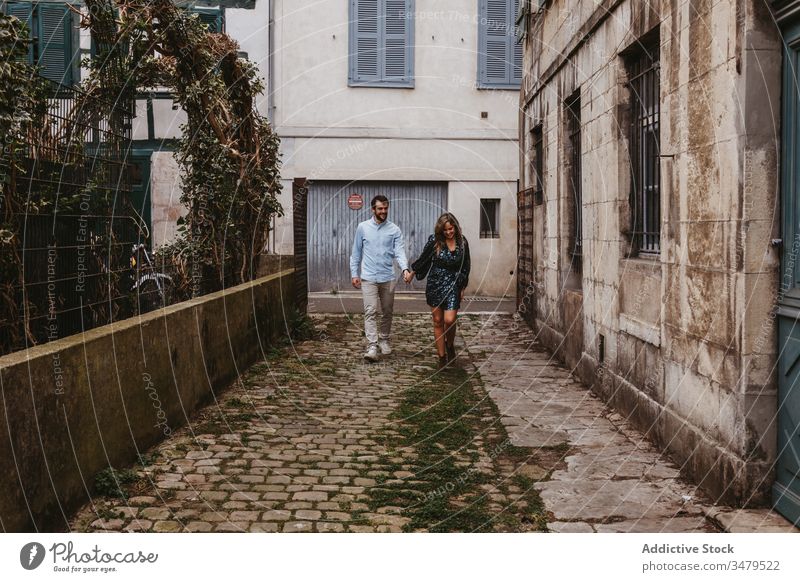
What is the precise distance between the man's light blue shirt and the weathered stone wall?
2.74 m

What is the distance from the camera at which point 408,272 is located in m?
10.6

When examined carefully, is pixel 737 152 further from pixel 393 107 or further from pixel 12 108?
pixel 393 107

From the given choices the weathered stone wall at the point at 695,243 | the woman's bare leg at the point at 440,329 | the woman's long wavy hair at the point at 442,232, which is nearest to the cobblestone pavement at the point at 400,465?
the weathered stone wall at the point at 695,243

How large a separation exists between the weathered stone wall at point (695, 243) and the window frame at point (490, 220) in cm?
1038

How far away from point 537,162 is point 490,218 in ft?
21.1

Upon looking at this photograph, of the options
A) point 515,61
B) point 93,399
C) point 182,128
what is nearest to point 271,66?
point 515,61

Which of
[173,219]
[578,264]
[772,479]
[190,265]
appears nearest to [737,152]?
[772,479]

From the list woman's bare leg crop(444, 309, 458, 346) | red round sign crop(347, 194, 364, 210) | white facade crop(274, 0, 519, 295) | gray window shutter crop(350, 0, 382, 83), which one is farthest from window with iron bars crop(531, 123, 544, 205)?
gray window shutter crop(350, 0, 382, 83)

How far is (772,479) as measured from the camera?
4918mm

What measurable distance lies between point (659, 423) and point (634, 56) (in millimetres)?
3427

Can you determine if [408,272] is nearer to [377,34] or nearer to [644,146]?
[644,146]

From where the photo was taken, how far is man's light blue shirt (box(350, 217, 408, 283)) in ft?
36.2

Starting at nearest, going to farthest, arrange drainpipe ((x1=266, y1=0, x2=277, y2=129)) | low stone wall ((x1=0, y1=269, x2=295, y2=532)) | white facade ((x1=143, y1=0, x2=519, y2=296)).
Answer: low stone wall ((x1=0, y1=269, x2=295, y2=532)), drainpipe ((x1=266, y1=0, x2=277, y2=129)), white facade ((x1=143, y1=0, x2=519, y2=296))

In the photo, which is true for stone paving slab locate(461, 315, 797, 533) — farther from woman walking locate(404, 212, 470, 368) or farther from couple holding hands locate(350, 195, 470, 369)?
couple holding hands locate(350, 195, 470, 369)
